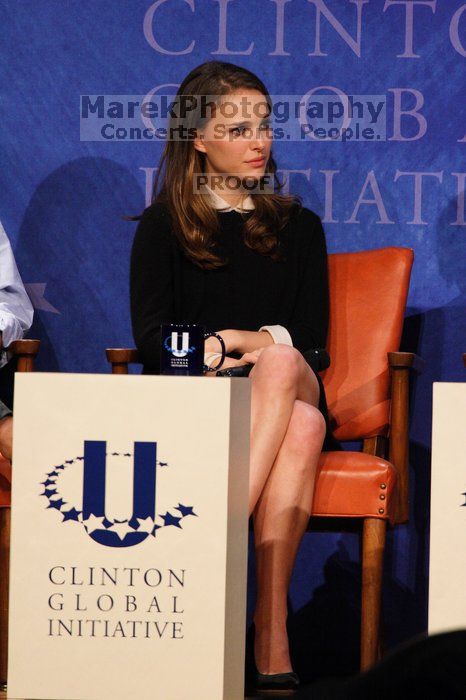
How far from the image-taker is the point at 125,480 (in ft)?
5.49

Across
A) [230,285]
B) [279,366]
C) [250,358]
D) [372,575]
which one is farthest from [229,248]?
[372,575]

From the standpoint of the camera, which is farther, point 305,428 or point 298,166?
point 298,166

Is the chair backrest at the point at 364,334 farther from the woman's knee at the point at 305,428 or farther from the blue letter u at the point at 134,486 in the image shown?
the blue letter u at the point at 134,486

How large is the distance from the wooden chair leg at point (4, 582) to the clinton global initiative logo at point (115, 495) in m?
0.64

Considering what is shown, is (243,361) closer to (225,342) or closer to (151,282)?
(225,342)

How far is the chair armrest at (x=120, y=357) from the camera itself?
100 inches

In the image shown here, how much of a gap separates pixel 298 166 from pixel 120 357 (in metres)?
0.95

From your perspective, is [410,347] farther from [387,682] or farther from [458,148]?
[387,682]

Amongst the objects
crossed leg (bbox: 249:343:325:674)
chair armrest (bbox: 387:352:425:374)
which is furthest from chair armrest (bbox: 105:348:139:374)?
chair armrest (bbox: 387:352:425:374)

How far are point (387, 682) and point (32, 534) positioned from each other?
51.0 inches

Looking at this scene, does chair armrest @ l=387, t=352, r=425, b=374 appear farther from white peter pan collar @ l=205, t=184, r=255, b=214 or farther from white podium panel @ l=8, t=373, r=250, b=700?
white podium panel @ l=8, t=373, r=250, b=700

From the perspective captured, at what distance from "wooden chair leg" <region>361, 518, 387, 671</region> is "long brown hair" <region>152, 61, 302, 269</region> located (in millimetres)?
850

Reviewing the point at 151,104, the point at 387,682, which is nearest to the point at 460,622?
Answer: the point at 387,682

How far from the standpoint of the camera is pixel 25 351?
2.50 m
